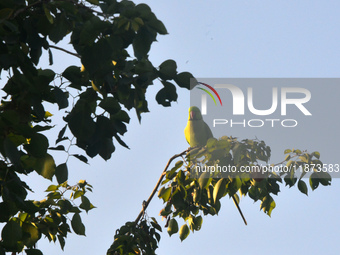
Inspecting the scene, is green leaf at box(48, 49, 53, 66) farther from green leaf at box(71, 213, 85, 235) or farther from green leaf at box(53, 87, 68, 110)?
green leaf at box(71, 213, 85, 235)

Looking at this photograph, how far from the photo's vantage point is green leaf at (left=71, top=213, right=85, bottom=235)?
116 inches

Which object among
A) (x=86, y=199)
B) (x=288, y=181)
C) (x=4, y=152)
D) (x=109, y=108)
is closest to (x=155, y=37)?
(x=109, y=108)

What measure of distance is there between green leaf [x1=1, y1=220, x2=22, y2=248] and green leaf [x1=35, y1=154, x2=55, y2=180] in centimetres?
26

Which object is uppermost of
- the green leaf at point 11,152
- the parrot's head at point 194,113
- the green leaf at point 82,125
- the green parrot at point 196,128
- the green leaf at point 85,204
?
the parrot's head at point 194,113

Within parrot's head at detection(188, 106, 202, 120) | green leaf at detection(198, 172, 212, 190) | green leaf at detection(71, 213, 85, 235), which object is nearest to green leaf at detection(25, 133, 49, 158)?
green leaf at detection(71, 213, 85, 235)

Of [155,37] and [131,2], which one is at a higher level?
[131,2]

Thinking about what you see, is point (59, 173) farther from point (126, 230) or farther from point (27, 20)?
point (126, 230)

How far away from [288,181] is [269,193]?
17 cm

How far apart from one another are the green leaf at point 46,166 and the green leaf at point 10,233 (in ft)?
0.86

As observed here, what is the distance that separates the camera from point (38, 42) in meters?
2.30

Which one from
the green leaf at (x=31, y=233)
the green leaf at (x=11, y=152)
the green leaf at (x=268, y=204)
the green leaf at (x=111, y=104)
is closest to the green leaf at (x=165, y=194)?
the green leaf at (x=268, y=204)

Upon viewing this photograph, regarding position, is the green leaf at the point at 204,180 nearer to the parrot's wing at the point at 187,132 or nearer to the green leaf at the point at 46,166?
the green leaf at the point at 46,166

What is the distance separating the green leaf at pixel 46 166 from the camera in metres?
2.20

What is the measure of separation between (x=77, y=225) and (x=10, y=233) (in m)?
0.79
